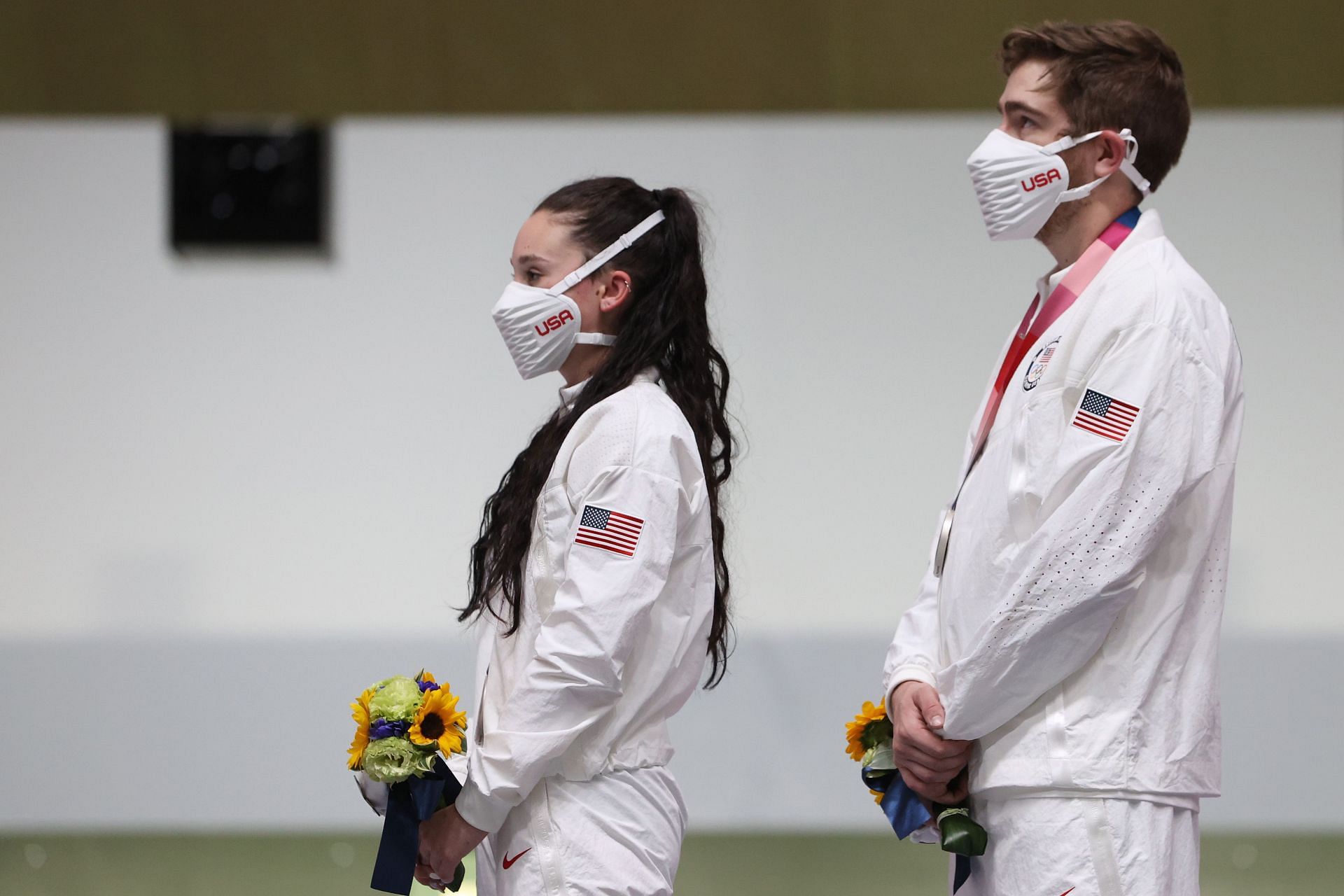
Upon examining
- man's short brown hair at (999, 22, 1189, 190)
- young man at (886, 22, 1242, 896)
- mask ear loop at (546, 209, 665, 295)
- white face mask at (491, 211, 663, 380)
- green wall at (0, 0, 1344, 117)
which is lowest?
young man at (886, 22, 1242, 896)

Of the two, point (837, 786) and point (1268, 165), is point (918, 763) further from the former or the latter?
point (1268, 165)

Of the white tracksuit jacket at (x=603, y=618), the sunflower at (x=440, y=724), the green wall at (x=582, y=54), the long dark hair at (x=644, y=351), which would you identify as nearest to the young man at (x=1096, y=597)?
the white tracksuit jacket at (x=603, y=618)

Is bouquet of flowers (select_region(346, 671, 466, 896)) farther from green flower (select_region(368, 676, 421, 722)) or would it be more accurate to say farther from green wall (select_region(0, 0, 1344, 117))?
green wall (select_region(0, 0, 1344, 117))

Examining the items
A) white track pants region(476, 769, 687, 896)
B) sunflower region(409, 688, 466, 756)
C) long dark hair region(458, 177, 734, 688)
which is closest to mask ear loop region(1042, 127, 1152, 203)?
long dark hair region(458, 177, 734, 688)

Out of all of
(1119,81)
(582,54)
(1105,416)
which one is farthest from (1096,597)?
(582,54)

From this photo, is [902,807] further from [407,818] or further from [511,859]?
[407,818]

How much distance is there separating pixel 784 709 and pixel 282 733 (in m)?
1.63

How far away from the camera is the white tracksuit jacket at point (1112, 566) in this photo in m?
1.66

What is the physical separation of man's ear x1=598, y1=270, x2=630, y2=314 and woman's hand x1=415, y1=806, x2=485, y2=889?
83 centimetres

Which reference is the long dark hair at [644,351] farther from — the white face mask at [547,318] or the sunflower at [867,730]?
the sunflower at [867,730]

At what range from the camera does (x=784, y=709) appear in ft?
14.1

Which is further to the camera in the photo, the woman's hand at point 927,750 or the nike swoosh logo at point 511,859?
the nike swoosh logo at point 511,859

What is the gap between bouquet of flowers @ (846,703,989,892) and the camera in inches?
69.1

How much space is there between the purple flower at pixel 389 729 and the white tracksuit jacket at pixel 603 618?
0.32 feet
